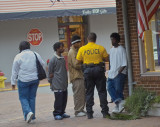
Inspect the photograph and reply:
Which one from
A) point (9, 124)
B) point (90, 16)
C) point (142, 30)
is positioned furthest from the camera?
point (90, 16)

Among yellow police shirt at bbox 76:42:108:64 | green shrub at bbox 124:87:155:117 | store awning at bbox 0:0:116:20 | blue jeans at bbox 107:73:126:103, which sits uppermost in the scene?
store awning at bbox 0:0:116:20

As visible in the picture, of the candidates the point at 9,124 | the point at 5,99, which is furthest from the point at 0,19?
the point at 9,124

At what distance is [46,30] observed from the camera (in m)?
23.1

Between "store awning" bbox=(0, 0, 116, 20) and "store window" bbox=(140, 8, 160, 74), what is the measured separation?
33.1ft

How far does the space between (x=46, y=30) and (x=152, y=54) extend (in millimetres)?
12939

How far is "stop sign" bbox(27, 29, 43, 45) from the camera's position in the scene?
22.6 meters

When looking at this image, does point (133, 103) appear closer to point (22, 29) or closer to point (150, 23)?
point (150, 23)

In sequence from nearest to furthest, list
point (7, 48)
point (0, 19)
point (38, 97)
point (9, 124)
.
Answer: point (9, 124) → point (38, 97) → point (0, 19) → point (7, 48)

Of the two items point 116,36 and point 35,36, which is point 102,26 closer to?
point 35,36

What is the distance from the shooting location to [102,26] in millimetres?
24469

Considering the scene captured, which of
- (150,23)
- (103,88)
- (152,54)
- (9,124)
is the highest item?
(150,23)

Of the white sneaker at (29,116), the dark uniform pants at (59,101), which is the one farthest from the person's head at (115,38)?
the white sneaker at (29,116)

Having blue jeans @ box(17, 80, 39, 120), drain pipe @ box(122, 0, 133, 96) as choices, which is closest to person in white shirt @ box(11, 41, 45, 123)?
blue jeans @ box(17, 80, 39, 120)

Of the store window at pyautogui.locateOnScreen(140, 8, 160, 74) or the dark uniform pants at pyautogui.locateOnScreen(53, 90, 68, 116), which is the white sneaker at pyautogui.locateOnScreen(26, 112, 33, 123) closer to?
the dark uniform pants at pyautogui.locateOnScreen(53, 90, 68, 116)
